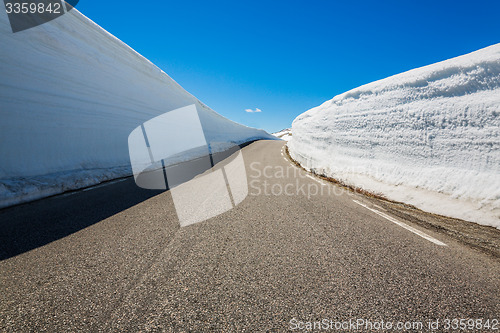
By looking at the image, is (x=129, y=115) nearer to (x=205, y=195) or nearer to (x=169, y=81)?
(x=169, y=81)

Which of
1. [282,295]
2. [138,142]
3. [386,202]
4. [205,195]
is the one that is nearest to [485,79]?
[386,202]

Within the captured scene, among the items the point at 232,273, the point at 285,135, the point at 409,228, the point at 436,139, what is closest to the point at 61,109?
the point at 232,273

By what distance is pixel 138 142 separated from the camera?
32.7 feet

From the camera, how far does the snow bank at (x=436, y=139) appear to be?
334 cm

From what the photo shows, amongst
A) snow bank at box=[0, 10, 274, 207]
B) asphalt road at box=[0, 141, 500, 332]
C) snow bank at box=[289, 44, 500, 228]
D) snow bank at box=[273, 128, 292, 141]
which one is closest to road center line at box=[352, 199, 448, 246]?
asphalt road at box=[0, 141, 500, 332]

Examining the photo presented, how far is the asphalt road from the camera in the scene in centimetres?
137

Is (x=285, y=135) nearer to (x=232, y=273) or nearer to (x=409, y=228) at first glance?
(x=409, y=228)

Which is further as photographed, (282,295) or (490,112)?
(490,112)

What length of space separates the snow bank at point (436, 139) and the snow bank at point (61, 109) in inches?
305

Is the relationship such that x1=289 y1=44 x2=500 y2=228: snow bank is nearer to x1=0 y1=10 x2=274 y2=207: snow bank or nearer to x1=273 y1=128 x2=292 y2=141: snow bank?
x1=0 y1=10 x2=274 y2=207: snow bank

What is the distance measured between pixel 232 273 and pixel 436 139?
4.81m

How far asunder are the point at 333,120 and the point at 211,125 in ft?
65.1

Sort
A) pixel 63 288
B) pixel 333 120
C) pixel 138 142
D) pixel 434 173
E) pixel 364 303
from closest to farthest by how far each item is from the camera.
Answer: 1. pixel 364 303
2. pixel 63 288
3. pixel 434 173
4. pixel 333 120
5. pixel 138 142

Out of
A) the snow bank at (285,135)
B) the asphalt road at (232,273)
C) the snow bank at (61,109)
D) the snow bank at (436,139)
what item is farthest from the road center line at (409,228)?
the snow bank at (285,135)
